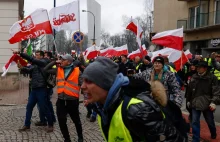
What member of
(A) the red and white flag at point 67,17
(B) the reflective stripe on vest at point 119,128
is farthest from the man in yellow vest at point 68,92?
(B) the reflective stripe on vest at point 119,128

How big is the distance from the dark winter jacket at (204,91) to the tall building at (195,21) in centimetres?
2020

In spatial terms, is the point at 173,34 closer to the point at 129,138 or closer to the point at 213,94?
the point at 213,94

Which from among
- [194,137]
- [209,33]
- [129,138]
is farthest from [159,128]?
[209,33]

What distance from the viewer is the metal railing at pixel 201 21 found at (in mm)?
27016

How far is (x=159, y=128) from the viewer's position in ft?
6.56

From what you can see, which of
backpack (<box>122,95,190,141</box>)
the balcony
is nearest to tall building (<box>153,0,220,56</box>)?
the balcony

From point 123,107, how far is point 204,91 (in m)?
4.42

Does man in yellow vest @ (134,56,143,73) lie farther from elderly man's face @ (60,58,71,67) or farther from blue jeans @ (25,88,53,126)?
elderly man's face @ (60,58,71,67)

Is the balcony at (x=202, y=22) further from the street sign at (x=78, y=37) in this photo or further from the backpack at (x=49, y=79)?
the backpack at (x=49, y=79)

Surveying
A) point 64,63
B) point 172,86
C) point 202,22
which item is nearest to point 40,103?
point 64,63

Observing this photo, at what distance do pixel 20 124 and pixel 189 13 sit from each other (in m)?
26.4

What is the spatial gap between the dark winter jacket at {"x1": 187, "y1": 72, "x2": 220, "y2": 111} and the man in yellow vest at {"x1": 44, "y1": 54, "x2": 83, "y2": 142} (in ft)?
7.47

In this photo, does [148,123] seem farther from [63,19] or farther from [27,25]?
[63,19]

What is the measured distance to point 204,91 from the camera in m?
6.16
